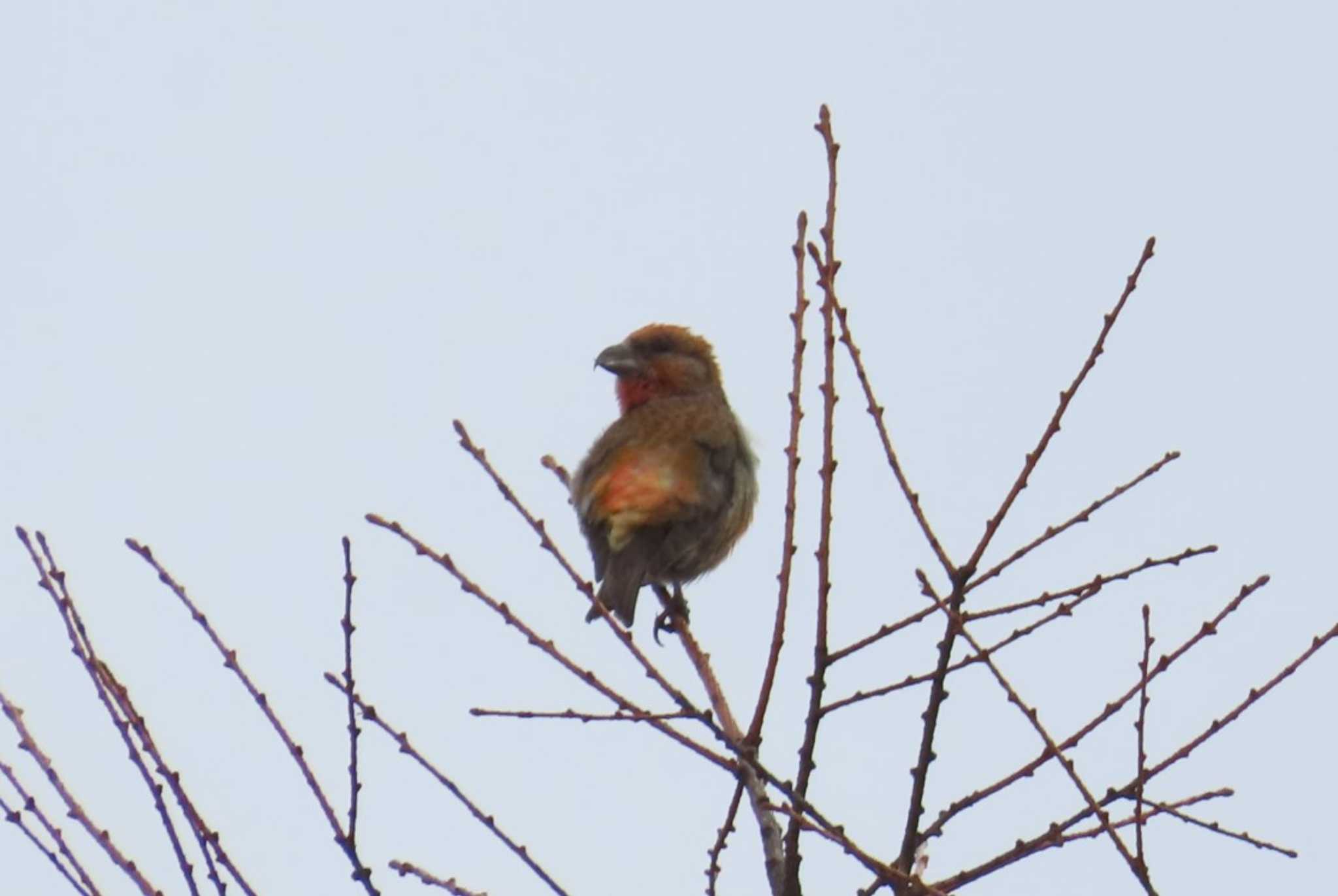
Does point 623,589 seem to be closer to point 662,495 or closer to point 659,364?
point 662,495

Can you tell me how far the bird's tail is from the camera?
740 centimetres

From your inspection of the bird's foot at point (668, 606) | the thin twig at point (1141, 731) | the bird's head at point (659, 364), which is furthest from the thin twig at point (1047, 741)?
the bird's head at point (659, 364)

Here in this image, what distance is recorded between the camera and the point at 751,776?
3986mm

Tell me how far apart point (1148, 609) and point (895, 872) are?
94cm

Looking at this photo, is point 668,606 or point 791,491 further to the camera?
point 668,606

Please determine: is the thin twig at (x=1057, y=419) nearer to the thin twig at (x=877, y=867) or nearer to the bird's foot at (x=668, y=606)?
the thin twig at (x=877, y=867)

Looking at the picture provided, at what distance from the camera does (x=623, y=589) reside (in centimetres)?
749

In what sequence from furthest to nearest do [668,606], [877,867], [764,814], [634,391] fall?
[634,391], [668,606], [764,814], [877,867]

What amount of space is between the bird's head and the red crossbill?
272 mm

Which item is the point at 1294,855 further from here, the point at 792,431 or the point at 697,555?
the point at 697,555

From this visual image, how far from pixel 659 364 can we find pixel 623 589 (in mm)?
1948

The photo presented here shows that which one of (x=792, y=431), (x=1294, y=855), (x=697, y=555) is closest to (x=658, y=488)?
(x=697, y=555)

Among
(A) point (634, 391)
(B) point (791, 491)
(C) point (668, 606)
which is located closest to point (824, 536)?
(B) point (791, 491)

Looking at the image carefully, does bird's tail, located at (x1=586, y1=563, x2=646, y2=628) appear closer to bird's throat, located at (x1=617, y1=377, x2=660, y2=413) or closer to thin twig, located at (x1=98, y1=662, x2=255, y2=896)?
bird's throat, located at (x1=617, y1=377, x2=660, y2=413)
